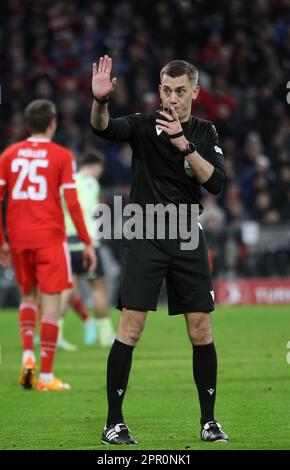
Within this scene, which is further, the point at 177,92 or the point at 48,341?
the point at 48,341

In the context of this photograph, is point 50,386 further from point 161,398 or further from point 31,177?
point 31,177

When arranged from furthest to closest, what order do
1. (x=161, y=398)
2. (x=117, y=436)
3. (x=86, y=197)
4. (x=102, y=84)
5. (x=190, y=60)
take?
(x=190, y=60) < (x=86, y=197) < (x=161, y=398) < (x=117, y=436) < (x=102, y=84)

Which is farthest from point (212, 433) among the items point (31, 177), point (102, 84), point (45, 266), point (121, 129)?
point (31, 177)

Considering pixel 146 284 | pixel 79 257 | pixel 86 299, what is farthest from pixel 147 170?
pixel 86 299

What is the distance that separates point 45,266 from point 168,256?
3.00m

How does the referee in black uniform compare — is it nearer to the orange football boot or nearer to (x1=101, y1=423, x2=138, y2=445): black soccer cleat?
(x1=101, y1=423, x2=138, y2=445): black soccer cleat

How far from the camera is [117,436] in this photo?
7074mm

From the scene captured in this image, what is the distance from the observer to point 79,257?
1440 cm

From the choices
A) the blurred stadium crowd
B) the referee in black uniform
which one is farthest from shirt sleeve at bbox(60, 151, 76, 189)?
→ the blurred stadium crowd

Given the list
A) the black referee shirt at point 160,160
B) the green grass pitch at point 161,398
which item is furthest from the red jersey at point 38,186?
the black referee shirt at point 160,160

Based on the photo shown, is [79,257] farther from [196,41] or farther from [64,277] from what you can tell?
[196,41]

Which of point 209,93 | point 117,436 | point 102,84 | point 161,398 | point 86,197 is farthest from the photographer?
point 209,93

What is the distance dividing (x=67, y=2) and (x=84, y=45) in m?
1.75

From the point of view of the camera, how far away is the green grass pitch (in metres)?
7.42
